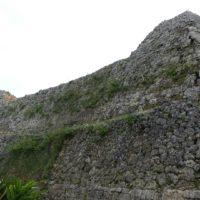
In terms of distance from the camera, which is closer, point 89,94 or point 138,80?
point 138,80

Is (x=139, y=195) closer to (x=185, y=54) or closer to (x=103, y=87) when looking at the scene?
(x=185, y=54)

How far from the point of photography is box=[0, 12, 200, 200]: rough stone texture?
307 inches

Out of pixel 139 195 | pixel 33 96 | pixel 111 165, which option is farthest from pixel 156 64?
pixel 33 96

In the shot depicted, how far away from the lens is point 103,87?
41.6 feet

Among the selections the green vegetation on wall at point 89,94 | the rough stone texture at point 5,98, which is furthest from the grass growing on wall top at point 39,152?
the rough stone texture at point 5,98

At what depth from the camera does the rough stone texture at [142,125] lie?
779 centimetres

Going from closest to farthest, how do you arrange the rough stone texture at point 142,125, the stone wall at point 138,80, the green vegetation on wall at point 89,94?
1. the rough stone texture at point 142,125
2. the stone wall at point 138,80
3. the green vegetation on wall at point 89,94

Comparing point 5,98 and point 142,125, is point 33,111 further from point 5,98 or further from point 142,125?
point 142,125

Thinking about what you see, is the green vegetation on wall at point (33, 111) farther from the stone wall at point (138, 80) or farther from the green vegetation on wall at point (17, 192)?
the green vegetation on wall at point (17, 192)

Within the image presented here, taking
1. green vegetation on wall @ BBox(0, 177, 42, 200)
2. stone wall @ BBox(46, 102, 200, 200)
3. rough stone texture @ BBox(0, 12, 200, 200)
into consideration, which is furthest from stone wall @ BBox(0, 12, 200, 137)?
green vegetation on wall @ BBox(0, 177, 42, 200)

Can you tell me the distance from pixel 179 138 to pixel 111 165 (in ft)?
5.92

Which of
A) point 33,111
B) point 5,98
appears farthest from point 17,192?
point 5,98

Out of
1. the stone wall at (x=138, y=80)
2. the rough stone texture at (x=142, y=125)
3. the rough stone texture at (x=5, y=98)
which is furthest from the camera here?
the rough stone texture at (x=5, y=98)

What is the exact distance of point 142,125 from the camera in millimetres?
8844
